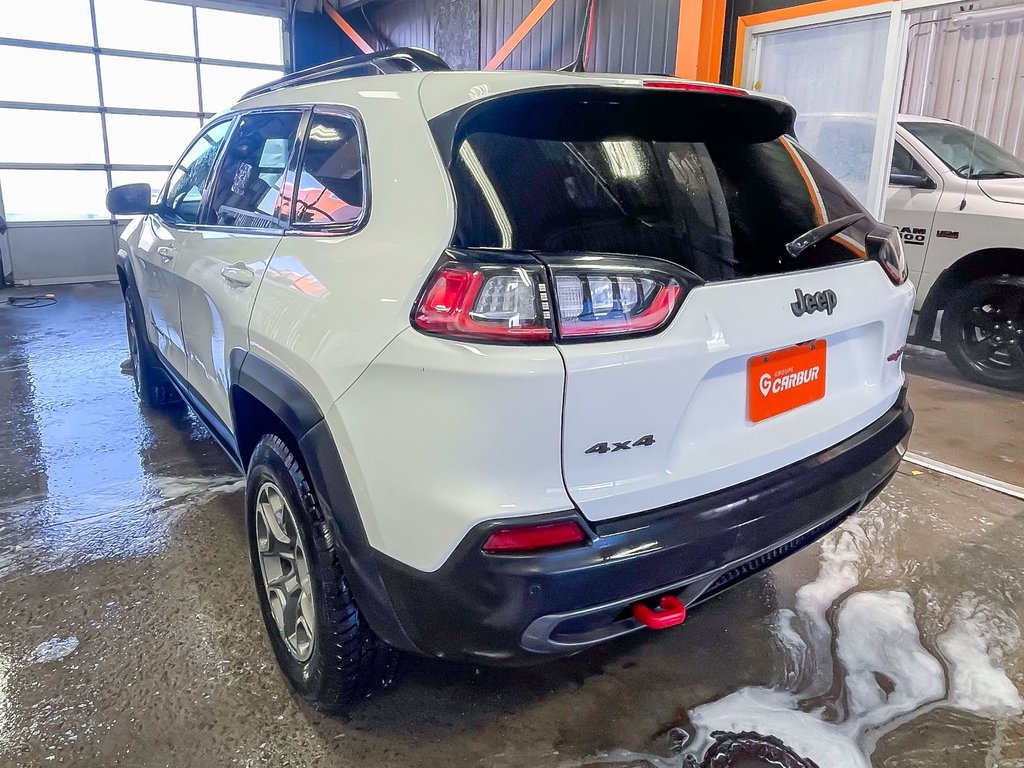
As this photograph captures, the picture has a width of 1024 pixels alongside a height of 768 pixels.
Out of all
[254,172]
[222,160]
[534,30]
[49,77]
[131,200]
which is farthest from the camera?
[49,77]

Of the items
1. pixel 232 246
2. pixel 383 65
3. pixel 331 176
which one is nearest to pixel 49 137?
pixel 232 246

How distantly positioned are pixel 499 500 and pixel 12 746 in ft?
4.56

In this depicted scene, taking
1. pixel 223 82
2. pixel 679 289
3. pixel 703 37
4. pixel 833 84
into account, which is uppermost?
pixel 223 82

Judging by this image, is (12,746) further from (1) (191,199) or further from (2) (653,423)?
(1) (191,199)

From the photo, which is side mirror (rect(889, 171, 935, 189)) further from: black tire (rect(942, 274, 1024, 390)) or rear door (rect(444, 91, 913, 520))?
rear door (rect(444, 91, 913, 520))

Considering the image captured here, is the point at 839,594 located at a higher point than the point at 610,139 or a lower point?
lower

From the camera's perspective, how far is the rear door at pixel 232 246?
1983 mm

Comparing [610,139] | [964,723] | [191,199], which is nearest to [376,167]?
[610,139]

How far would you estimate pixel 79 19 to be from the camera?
29.1 feet

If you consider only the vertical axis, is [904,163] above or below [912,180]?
above

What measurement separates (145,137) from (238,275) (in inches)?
354

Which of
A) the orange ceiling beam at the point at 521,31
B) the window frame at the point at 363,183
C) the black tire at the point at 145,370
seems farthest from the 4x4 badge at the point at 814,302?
the orange ceiling beam at the point at 521,31

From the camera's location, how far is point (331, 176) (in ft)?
5.81

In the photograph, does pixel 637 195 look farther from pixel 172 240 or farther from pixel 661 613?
pixel 172 240
